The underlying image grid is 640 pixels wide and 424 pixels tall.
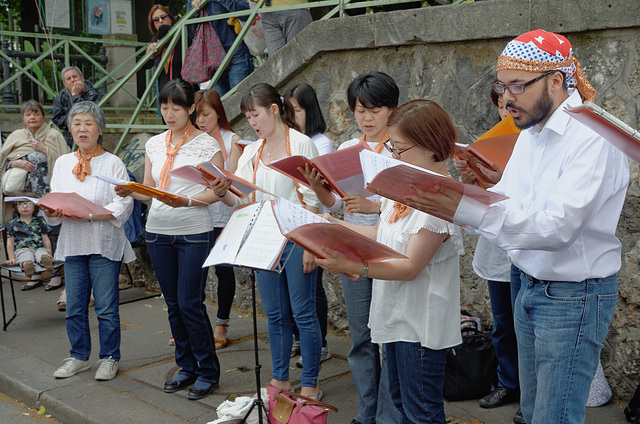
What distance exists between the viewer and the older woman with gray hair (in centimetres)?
493

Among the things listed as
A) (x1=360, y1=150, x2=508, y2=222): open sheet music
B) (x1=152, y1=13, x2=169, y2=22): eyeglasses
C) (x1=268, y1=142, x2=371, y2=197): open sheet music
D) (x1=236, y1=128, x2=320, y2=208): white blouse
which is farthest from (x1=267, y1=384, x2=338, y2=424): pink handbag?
(x1=152, y1=13, x2=169, y2=22): eyeglasses

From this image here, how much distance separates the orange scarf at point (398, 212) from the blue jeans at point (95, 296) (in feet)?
8.89

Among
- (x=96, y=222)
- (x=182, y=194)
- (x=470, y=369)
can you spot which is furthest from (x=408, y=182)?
(x=96, y=222)

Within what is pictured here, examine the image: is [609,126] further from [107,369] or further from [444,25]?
[107,369]

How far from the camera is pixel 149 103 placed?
1066 centimetres

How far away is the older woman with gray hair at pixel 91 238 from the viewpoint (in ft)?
16.2

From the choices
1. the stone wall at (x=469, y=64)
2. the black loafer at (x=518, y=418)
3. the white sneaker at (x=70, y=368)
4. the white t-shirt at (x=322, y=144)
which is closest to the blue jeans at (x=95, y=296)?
the white sneaker at (x=70, y=368)

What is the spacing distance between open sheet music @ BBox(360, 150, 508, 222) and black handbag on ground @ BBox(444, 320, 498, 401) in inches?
88.2

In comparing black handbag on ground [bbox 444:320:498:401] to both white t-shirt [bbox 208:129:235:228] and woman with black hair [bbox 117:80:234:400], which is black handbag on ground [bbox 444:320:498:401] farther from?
white t-shirt [bbox 208:129:235:228]

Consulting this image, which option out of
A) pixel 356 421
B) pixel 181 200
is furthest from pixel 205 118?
pixel 356 421

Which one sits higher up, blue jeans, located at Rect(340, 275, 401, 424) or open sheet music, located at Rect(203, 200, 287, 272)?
open sheet music, located at Rect(203, 200, 287, 272)

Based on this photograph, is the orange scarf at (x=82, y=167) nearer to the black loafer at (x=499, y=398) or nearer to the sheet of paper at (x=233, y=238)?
the sheet of paper at (x=233, y=238)

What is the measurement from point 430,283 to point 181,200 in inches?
76.2

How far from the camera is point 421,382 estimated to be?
9.86ft
